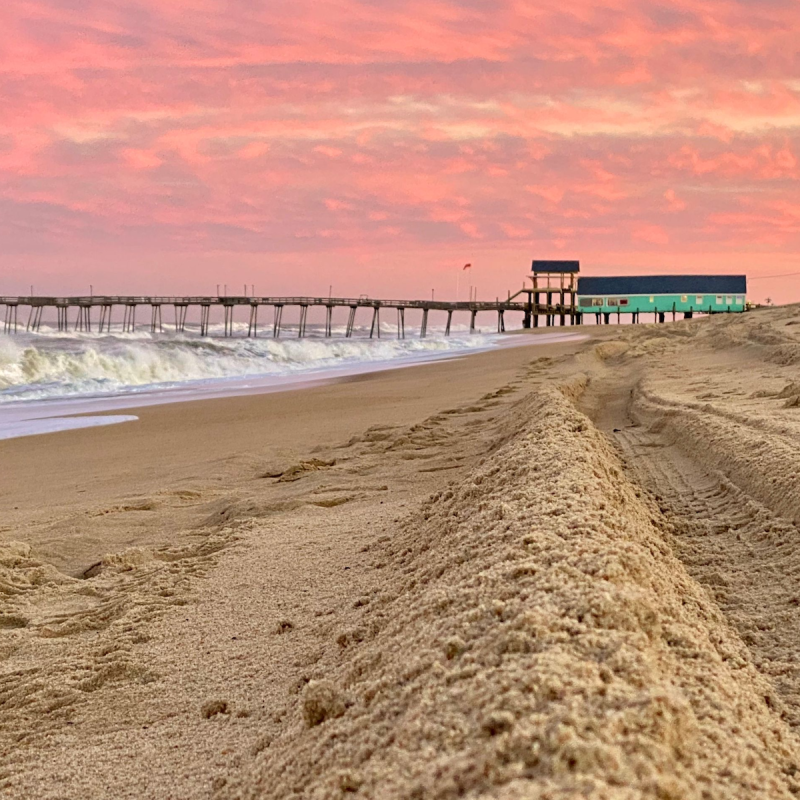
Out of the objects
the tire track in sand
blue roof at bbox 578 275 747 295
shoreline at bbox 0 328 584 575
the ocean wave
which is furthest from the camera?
blue roof at bbox 578 275 747 295

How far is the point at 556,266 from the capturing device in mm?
61719

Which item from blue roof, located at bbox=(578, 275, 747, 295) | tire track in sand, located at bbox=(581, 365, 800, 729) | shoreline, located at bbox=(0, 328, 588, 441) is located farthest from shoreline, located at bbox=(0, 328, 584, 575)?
blue roof, located at bbox=(578, 275, 747, 295)

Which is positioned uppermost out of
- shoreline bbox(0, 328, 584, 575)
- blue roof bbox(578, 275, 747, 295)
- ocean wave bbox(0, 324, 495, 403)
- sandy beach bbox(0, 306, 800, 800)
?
blue roof bbox(578, 275, 747, 295)

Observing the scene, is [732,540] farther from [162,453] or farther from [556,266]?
[556,266]

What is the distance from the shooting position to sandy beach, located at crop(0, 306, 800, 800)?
60.2 inches

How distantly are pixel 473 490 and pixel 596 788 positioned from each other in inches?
99.6

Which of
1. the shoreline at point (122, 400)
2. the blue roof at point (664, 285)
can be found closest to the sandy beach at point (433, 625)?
the shoreline at point (122, 400)

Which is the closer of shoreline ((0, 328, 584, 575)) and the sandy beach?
the sandy beach

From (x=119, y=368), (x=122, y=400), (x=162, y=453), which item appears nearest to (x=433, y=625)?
(x=162, y=453)

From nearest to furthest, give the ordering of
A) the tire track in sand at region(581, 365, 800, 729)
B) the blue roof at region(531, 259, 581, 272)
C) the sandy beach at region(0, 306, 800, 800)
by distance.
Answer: the sandy beach at region(0, 306, 800, 800) < the tire track in sand at region(581, 365, 800, 729) < the blue roof at region(531, 259, 581, 272)

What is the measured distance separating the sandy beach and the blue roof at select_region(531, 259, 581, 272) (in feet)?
185

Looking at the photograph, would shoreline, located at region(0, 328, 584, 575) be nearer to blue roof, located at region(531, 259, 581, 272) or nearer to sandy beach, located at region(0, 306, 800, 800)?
sandy beach, located at region(0, 306, 800, 800)

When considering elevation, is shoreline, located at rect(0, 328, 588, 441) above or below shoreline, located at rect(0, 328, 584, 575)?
below

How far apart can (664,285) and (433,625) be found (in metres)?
60.6
